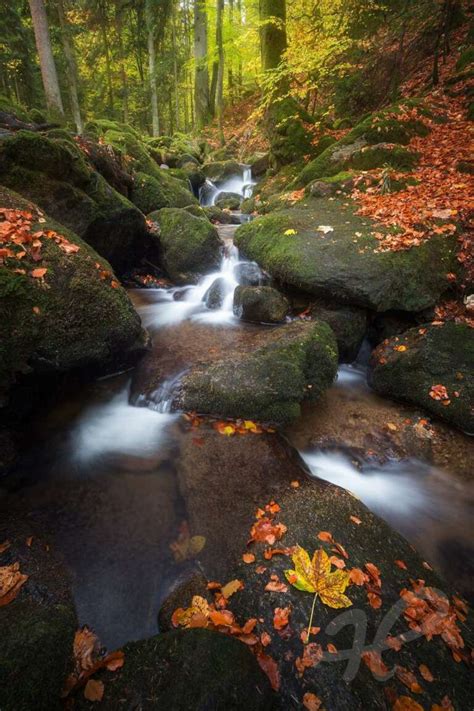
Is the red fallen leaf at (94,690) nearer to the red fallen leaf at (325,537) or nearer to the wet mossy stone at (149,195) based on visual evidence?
the red fallen leaf at (325,537)

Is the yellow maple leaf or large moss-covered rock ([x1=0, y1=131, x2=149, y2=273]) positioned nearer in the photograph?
the yellow maple leaf

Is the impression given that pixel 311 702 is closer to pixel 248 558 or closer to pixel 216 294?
pixel 248 558

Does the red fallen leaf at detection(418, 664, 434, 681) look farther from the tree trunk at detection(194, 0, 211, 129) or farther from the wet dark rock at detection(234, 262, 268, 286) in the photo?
the tree trunk at detection(194, 0, 211, 129)

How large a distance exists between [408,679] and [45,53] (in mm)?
16193

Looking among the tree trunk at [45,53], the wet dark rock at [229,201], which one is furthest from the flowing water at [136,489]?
the tree trunk at [45,53]

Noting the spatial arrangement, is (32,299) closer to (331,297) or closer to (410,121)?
(331,297)

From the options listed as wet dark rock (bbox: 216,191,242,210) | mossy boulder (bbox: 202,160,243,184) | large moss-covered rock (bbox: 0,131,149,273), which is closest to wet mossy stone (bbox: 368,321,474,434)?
large moss-covered rock (bbox: 0,131,149,273)

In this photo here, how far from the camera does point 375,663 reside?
214 centimetres

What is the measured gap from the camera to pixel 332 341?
4906 millimetres

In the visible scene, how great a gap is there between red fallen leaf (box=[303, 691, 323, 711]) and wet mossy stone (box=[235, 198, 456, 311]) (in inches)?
182

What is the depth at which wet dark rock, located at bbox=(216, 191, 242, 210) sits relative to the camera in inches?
549

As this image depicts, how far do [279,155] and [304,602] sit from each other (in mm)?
12187

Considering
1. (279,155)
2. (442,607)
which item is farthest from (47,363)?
(279,155)

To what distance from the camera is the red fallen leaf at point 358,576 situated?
2531 mm
